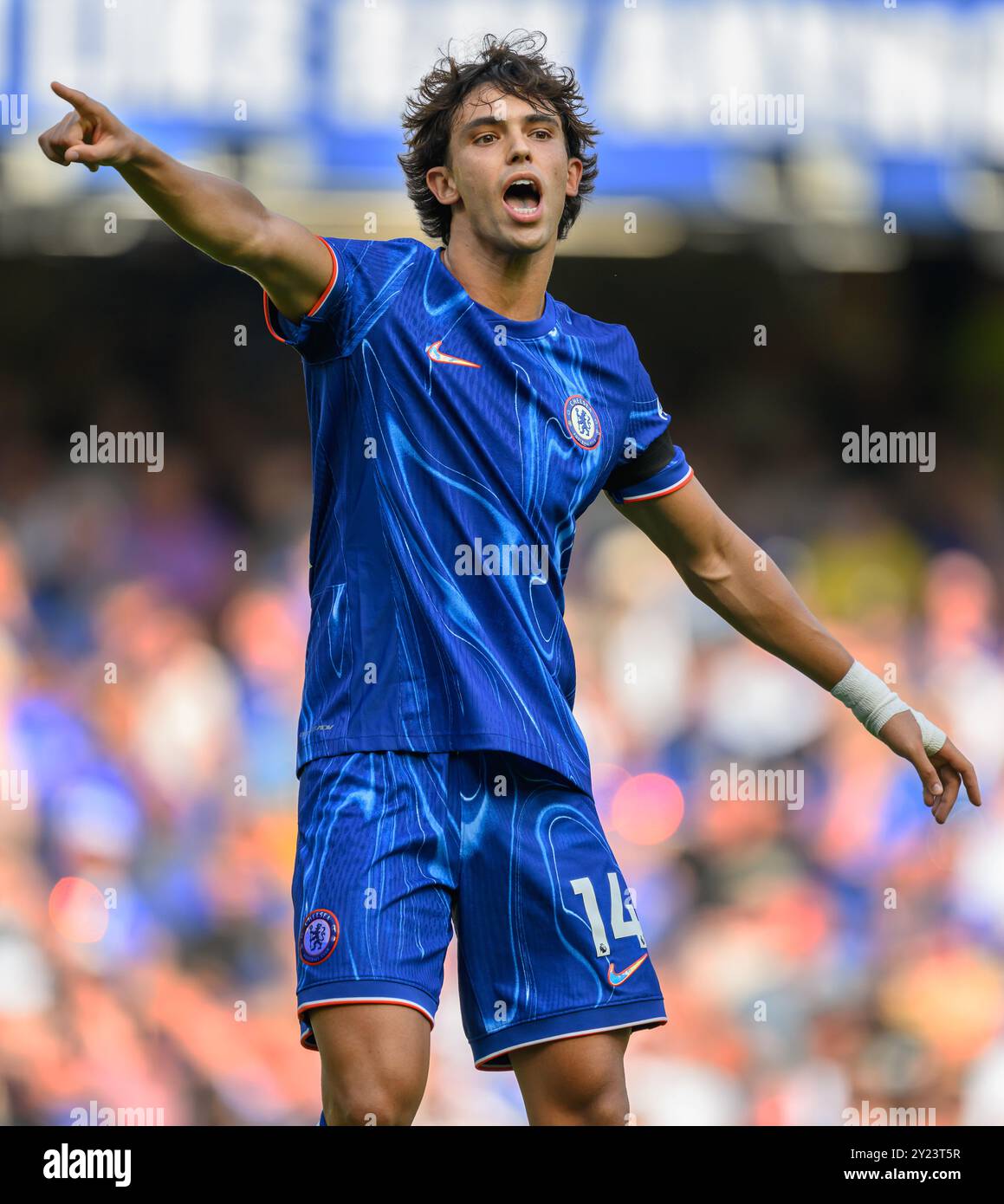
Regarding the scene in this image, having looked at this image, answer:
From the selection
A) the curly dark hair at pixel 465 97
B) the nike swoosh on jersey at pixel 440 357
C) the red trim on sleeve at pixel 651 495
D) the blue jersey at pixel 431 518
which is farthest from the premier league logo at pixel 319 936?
the curly dark hair at pixel 465 97

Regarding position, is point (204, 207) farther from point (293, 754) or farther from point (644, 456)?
point (293, 754)

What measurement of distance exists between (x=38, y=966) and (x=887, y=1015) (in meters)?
3.46

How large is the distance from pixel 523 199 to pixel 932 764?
1.57m

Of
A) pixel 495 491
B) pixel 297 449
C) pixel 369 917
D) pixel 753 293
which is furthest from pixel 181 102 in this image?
pixel 369 917

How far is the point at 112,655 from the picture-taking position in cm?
732

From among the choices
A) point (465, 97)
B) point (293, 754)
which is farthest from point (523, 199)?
point (293, 754)

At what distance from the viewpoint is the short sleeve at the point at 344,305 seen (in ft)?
10.5

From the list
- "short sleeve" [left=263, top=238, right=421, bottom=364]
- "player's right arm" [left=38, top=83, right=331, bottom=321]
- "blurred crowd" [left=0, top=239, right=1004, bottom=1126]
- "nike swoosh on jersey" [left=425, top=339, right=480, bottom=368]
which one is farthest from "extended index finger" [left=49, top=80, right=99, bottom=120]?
"blurred crowd" [left=0, top=239, right=1004, bottom=1126]

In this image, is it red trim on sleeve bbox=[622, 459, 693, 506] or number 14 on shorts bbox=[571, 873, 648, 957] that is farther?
red trim on sleeve bbox=[622, 459, 693, 506]

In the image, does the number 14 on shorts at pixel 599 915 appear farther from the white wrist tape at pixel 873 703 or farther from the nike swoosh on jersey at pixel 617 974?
the white wrist tape at pixel 873 703

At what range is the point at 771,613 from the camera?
12.5ft

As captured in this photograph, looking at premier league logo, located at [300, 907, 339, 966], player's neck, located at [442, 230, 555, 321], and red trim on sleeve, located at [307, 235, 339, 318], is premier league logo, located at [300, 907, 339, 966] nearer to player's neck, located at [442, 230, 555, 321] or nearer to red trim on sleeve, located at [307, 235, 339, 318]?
red trim on sleeve, located at [307, 235, 339, 318]

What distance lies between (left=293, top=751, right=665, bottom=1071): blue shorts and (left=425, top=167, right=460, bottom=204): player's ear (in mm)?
1229

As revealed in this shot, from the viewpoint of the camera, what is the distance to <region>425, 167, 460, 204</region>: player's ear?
3.59m
